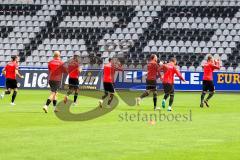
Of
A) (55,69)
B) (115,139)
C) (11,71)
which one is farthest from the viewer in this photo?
(11,71)

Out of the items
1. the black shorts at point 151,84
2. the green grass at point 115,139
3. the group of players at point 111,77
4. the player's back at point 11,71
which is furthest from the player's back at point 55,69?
the player's back at point 11,71

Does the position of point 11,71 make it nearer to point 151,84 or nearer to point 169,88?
point 151,84

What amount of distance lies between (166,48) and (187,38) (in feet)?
6.31

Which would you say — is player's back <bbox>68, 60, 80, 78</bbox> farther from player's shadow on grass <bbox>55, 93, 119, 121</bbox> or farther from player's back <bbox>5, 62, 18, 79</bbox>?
player's back <bbox>5, 62, 18, 79</bbox>

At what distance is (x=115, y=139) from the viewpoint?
52.5 ft

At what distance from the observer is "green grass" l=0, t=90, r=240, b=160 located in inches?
521

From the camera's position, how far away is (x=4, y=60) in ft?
173

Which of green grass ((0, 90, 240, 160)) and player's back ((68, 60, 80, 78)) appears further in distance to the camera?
player's back ((68, 60, 80, 78))

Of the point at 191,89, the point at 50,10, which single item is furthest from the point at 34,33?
the point at 191,89

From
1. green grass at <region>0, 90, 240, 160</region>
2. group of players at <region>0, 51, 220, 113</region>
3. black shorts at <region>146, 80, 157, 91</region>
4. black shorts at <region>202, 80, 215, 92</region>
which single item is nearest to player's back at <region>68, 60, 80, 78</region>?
group of players at <region>0, 51, 220, 113</region>

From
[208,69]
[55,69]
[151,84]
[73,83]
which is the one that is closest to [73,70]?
[73,83]

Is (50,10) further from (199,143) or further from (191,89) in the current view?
(199,143)

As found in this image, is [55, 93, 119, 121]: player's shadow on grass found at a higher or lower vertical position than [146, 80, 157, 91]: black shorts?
lower

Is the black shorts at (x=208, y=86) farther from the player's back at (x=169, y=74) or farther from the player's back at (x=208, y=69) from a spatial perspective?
the player's back at (x=169, y=74)
